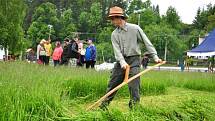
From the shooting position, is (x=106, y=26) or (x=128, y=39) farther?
(x=106, y=26)

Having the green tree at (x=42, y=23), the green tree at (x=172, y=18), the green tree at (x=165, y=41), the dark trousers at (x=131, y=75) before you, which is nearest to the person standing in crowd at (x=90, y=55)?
the dark trousers at (x=131, y=75)

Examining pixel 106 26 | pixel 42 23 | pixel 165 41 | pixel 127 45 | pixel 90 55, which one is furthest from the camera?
pixel 106 26

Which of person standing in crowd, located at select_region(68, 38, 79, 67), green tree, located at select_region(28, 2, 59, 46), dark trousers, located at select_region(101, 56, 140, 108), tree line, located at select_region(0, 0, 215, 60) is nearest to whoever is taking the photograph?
dark trousers, located at select_region(101, 56, 140, 108)

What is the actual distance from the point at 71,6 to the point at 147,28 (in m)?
28.5

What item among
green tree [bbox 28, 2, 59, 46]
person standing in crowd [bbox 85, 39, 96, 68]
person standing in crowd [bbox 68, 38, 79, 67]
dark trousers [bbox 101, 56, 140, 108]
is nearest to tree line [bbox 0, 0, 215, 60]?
green tree [bbox 28, 2, 59, 46]

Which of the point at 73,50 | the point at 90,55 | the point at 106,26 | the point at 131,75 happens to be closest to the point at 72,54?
the point at 73,50

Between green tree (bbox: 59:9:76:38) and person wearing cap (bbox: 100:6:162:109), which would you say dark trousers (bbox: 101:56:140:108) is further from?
green tree (bbox: 59:9:76:38)

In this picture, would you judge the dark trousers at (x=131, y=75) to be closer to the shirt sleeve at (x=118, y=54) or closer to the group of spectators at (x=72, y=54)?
the shirt sleeve at (x=118, y=54)

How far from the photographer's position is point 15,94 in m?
4.91

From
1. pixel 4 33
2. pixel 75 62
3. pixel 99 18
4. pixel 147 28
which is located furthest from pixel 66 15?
pixel 75 62

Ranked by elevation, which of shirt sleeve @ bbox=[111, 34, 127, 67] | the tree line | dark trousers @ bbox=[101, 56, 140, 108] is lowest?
dark trousers @ bbox=[101, 56, 140, 108]

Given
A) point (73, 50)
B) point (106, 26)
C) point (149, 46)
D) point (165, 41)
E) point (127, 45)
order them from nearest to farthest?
point (149, 46)
point (127, 45)
point (73, 50)
point (165, 41)
point (106, 26)

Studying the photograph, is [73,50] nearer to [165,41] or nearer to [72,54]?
[72,54]

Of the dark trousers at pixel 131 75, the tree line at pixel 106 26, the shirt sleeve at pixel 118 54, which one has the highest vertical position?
the tree line at pixel 106 26
